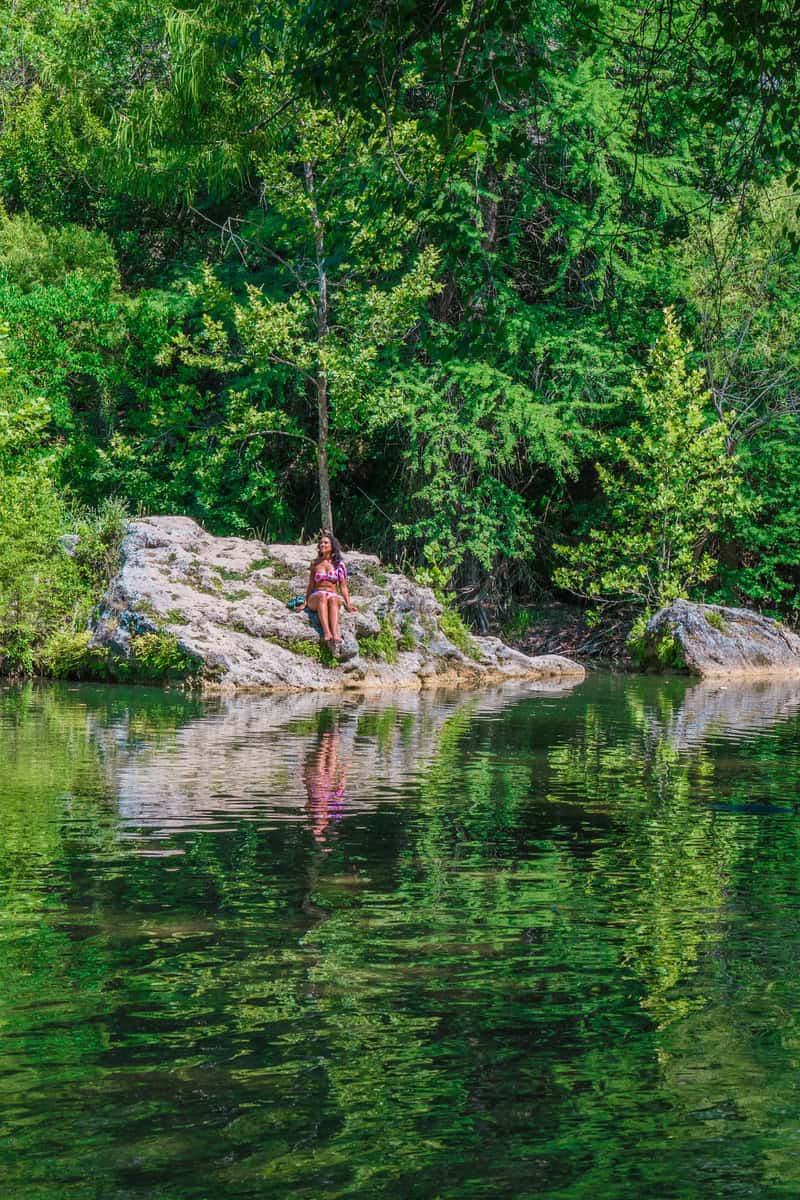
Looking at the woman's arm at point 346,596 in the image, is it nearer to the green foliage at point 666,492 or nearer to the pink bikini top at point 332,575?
the pink bikini top at point 332,575

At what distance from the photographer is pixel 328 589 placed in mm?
21625

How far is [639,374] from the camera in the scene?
96.6 ft

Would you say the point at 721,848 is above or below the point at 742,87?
below

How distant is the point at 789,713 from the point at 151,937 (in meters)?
12.6

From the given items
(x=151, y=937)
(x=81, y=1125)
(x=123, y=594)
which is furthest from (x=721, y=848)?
(x=123, y=594)

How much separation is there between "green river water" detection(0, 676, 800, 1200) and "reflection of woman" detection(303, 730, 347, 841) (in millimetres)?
64

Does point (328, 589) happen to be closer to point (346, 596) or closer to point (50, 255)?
point (346, 596)

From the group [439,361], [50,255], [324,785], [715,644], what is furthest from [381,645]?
[50,255]

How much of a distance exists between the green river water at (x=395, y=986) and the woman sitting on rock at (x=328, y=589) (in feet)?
35.3

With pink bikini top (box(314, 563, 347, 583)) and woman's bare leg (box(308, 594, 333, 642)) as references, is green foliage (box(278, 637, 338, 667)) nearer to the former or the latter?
woman's bare leg (box(308, 594, 333, 642))

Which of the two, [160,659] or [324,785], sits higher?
[160,659]

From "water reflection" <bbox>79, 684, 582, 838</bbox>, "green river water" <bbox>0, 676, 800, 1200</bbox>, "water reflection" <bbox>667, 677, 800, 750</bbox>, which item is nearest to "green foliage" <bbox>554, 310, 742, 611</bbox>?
"water reflection" <bbox>667, 677, 800, 750</bbox>

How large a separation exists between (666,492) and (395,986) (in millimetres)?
24322

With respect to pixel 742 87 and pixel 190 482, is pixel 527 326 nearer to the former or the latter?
pixel 190 482
